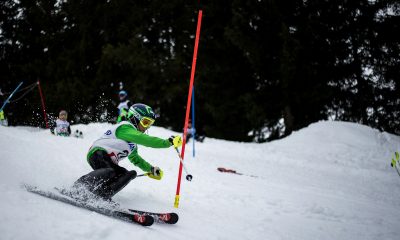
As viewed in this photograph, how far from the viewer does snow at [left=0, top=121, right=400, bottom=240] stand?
9.82 feet

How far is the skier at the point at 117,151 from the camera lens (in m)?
3.96

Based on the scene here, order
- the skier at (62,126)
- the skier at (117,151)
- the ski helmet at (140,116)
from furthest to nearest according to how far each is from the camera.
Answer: the skier at (62,126) → the ski helmet at (140,116) → the skier at (117,151)

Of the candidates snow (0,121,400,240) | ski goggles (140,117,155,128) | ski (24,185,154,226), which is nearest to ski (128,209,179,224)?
snow (0,121,400,240)

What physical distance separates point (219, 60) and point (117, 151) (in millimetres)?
14413

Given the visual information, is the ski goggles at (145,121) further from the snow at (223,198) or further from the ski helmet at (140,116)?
the snow at (223,198)

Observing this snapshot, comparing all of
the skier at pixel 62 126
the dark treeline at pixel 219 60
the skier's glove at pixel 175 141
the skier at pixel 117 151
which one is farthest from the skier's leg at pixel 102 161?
the dark treeline at pixel 219 60

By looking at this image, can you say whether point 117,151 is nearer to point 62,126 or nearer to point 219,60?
point 62,126

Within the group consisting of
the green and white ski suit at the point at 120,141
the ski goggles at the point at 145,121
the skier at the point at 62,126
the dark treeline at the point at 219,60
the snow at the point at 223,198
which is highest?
the dark treeline at the point at 219,60

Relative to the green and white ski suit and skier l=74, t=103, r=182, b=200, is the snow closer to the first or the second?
skier l=74, t=103, r=182, b=200

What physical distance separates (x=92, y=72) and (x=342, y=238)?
2323cm

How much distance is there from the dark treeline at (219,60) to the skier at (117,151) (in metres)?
11.3

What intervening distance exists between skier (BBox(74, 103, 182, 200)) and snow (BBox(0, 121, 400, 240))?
493mm

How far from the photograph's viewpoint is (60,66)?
23547mm

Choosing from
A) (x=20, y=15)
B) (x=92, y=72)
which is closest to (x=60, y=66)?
(x=92, y=72)
